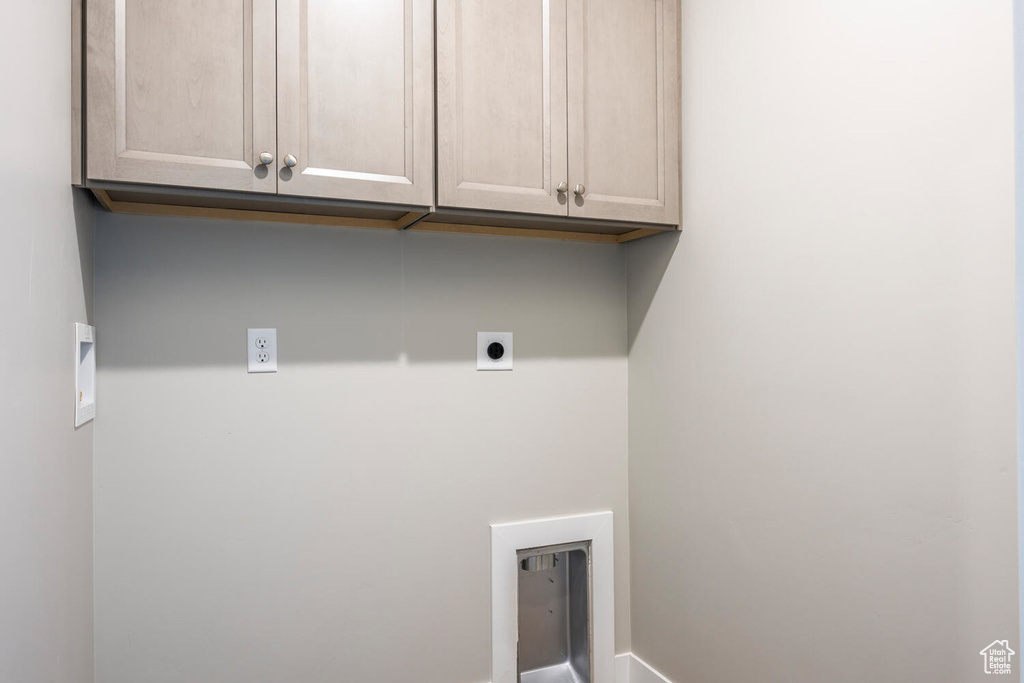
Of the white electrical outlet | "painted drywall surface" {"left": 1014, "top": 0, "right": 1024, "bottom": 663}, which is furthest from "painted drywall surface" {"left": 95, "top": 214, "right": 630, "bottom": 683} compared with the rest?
"painted drywall surface" {"left": 1014, "top": 0, "right": 1024, "bottom": 663}

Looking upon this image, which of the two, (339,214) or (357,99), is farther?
(339,214)

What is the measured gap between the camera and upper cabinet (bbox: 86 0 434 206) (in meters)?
1.26

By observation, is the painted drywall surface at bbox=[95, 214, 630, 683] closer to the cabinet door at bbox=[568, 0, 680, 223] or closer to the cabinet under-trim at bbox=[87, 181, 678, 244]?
the cabinet under-trim at bbox=[87, 181, 678, 244]

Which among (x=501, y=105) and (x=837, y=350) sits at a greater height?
(x=501, y=105)

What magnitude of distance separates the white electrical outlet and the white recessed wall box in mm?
344

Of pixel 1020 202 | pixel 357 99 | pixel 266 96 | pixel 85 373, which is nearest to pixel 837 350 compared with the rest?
pixel 1020 202

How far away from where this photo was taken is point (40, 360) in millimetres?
1024

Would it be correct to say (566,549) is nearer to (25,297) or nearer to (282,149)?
(282,149)

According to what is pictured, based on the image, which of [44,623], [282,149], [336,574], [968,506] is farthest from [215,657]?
[968,506]

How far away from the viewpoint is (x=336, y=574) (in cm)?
173

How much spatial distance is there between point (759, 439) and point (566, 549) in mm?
760

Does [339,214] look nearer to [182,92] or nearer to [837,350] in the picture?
[182,92]

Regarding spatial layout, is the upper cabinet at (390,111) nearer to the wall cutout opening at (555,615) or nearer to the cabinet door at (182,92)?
the cabinet door at (182,92)

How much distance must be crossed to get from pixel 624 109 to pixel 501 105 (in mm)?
363
